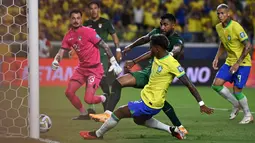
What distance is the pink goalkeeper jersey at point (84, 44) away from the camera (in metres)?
Answer: 10.9

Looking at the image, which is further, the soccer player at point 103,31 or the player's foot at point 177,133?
the soccer player at point 103,31

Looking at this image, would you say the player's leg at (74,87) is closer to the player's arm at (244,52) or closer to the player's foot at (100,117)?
the player's foot at (100,117)

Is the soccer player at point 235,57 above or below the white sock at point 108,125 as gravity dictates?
above

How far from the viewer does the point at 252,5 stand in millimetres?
23672

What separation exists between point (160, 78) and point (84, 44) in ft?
9.40

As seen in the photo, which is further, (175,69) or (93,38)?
(93,38)

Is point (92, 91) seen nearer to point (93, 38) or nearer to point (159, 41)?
point (93, 38)

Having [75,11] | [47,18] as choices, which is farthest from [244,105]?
[47,18]

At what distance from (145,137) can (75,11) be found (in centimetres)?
277

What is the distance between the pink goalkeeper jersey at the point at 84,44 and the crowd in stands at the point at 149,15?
1035 cm

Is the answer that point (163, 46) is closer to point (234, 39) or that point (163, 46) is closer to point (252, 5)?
point (234, 39)

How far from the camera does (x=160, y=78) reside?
8430mm


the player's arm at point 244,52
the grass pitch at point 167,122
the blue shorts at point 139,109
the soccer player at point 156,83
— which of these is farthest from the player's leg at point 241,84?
the blue shorts at point 139,109

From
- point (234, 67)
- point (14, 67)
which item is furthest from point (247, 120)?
point (14, 67)
